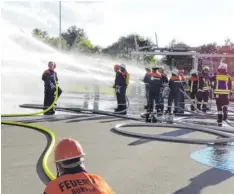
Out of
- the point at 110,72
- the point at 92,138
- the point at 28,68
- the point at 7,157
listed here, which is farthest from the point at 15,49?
the point at 7,157

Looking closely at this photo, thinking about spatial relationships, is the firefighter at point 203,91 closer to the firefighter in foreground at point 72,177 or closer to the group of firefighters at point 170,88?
the group of firefighters at point 170,88

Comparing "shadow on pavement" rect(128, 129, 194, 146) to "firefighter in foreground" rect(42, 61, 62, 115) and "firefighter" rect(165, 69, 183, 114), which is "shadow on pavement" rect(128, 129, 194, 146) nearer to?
"firefighter" rect(165, 69, 183, 114)

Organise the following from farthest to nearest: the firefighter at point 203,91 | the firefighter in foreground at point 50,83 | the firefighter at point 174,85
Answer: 1. the firefighter at point 203,91
2. the firefighter at point 174,85
3. the firefighter in foreground at point 50,83

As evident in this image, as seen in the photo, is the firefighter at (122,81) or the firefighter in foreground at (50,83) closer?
the firefighter in foreground at (50,83)

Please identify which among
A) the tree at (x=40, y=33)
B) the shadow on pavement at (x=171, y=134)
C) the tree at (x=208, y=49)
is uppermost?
the tree at (x=40, y=33)

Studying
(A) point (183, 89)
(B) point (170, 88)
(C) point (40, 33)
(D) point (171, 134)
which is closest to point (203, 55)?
(A) point (183, 89)

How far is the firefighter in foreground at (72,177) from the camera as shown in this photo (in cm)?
246

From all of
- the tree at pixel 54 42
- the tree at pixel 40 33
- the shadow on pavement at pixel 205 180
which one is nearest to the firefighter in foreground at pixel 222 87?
the shadow on pavement at pixel 205 180

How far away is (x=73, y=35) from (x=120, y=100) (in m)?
49.0

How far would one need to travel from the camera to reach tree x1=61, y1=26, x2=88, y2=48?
5959cm

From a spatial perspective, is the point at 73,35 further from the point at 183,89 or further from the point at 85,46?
the point at 183,89

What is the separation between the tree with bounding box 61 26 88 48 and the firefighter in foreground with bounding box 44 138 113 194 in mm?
57027

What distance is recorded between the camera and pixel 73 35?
60656 mm

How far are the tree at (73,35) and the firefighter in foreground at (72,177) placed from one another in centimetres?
5703
